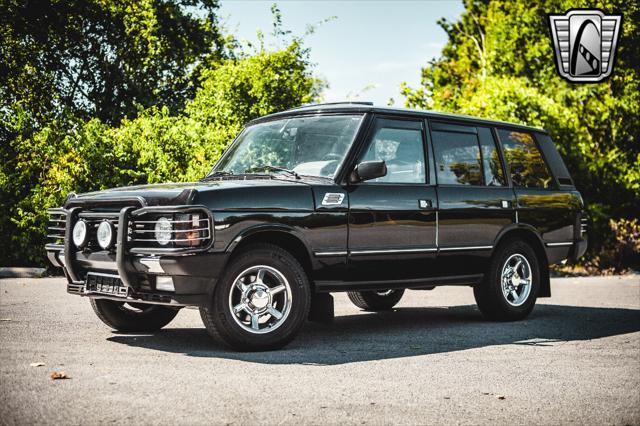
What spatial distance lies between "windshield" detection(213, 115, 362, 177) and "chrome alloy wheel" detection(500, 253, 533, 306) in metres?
2.60

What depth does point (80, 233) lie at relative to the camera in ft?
22.6

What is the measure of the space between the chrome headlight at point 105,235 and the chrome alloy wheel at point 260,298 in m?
1.10

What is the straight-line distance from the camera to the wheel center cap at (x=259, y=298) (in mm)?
6648

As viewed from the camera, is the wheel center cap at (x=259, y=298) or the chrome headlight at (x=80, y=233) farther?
the chrome headlight at (x=80, y=233)

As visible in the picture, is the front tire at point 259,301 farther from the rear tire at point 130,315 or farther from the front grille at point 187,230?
the rear tire at point 130,315

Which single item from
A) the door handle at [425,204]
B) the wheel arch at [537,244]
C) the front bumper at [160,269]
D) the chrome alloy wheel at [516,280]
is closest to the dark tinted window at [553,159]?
the wheel arch at [537,244]

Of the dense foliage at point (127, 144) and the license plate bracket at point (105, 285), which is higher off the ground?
the dense foliage at point (127, 144)

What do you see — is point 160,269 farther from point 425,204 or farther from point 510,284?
point 510,284

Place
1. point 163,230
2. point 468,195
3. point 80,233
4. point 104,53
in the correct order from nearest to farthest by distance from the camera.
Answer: point 163,230
point 80,233
point 468,195
point 104,53

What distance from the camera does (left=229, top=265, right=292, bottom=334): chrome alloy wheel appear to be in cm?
660

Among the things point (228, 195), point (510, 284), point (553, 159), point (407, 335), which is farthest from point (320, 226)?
point (553, 159)

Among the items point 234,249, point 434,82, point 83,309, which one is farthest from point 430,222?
point 434,82

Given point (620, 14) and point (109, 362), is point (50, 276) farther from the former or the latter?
point (620, 14)

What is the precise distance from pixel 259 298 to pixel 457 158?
Answer: 299 cm
